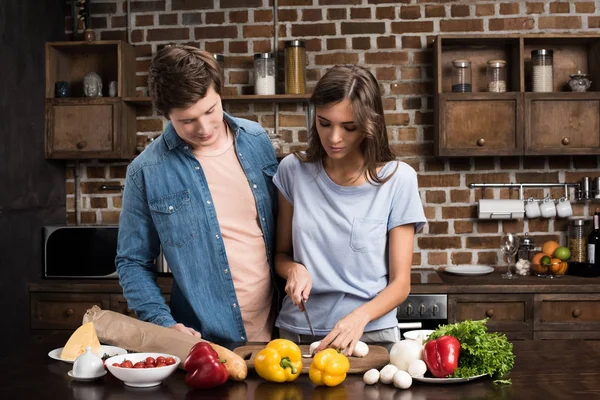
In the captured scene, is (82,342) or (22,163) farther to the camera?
(22,163)

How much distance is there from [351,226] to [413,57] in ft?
7.36

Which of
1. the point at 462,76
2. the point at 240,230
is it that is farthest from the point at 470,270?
the point at 240,230

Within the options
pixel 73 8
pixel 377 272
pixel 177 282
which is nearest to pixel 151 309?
pixel 177 282

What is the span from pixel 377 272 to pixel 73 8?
2.94m

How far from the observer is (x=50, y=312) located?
3764mm

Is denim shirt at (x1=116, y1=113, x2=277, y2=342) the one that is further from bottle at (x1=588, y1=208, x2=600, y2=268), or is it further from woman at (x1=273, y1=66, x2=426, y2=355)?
bottle at (x1=588, y1=208, x2=600, y2=268)

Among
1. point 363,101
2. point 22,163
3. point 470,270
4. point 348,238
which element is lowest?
point 470,270

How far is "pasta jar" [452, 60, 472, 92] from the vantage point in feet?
12.6

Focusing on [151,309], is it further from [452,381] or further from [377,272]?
[452,381]

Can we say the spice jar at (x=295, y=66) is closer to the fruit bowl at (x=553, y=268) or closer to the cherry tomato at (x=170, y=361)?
the fruit bowl at (x=553, y=268)

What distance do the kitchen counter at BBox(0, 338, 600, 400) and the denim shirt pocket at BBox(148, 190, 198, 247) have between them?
45 centimetres

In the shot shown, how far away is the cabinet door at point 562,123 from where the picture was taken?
3785mm

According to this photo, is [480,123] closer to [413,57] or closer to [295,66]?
[413,57]

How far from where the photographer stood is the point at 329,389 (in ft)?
5.51
